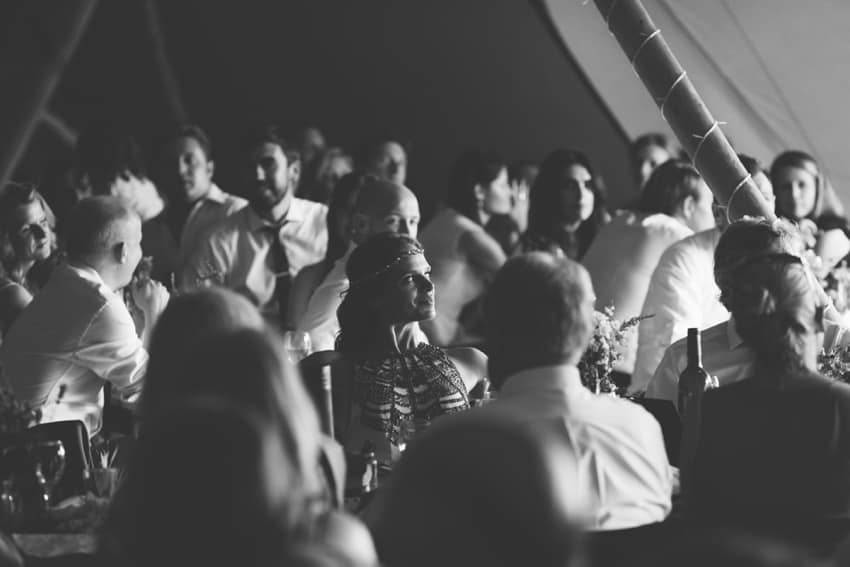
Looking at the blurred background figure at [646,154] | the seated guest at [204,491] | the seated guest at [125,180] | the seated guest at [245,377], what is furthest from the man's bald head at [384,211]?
the seated guest at [204,491]

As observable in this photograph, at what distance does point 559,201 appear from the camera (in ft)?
21.9

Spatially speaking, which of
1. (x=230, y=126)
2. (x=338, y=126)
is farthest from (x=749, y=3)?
(x=230, y=126)

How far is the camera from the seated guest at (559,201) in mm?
6652

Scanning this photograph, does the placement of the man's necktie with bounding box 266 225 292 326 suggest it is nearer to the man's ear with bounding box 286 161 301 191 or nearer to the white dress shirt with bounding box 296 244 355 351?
the man's ear with bounding box 286 161 301 191

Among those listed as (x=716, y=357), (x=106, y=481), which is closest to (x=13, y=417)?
(x=106, y=481)

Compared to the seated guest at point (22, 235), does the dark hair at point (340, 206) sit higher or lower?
lower

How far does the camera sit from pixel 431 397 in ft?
13.5

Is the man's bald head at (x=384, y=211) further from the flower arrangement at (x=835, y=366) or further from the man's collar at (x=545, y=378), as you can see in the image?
the man's collar at (x=545, y=378)

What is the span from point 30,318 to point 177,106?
683cm

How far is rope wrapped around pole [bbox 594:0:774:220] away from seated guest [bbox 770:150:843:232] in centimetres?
183

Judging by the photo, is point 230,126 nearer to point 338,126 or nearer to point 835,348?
point 338,126

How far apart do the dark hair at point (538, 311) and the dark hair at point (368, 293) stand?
1.29 metres

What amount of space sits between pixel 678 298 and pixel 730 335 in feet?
3.49

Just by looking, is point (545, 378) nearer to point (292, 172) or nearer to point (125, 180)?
point (292, 172)
